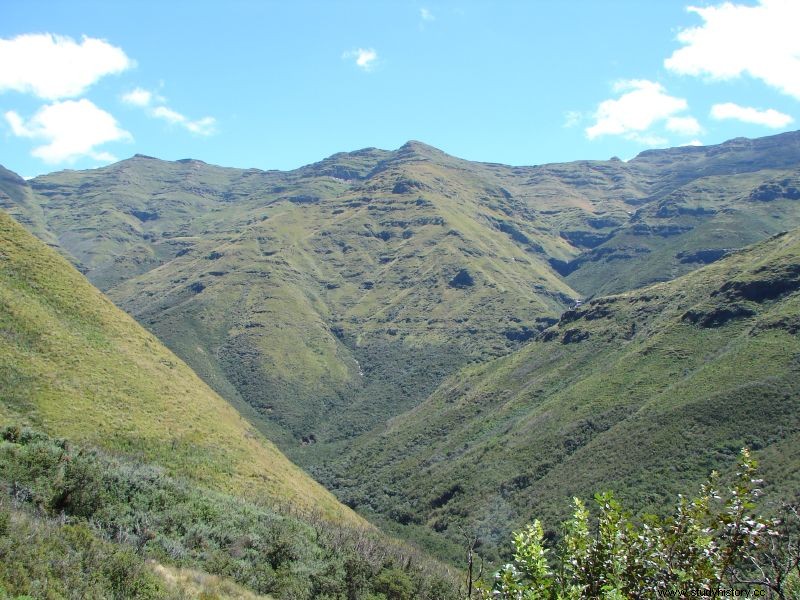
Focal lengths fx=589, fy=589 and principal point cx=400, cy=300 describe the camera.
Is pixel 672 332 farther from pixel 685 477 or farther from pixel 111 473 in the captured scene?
pixel 111 473

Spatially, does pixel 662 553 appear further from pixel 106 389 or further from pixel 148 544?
pixel 106 389

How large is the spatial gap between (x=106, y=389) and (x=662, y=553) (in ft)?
253

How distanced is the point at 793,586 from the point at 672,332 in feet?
533

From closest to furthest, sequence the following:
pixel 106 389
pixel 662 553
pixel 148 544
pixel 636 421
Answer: pixel 662 553
pixel 148 544
pixel 106 389
pixel 636 421

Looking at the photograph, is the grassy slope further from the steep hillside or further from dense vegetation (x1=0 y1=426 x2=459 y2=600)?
the steep hillside

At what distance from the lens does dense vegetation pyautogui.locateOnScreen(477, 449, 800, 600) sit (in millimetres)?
10375

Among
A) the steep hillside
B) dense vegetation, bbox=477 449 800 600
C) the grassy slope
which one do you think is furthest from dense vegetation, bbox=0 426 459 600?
the steep hillside

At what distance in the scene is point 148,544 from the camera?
35.3 metres

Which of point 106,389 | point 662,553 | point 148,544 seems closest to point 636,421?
point 106,389

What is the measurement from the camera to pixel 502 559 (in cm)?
11375

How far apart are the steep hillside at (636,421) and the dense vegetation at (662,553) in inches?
3696

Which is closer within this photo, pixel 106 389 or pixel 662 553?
pixel 662 553

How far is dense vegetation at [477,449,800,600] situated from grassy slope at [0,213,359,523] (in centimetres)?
6360

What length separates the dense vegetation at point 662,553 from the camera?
10375mm
